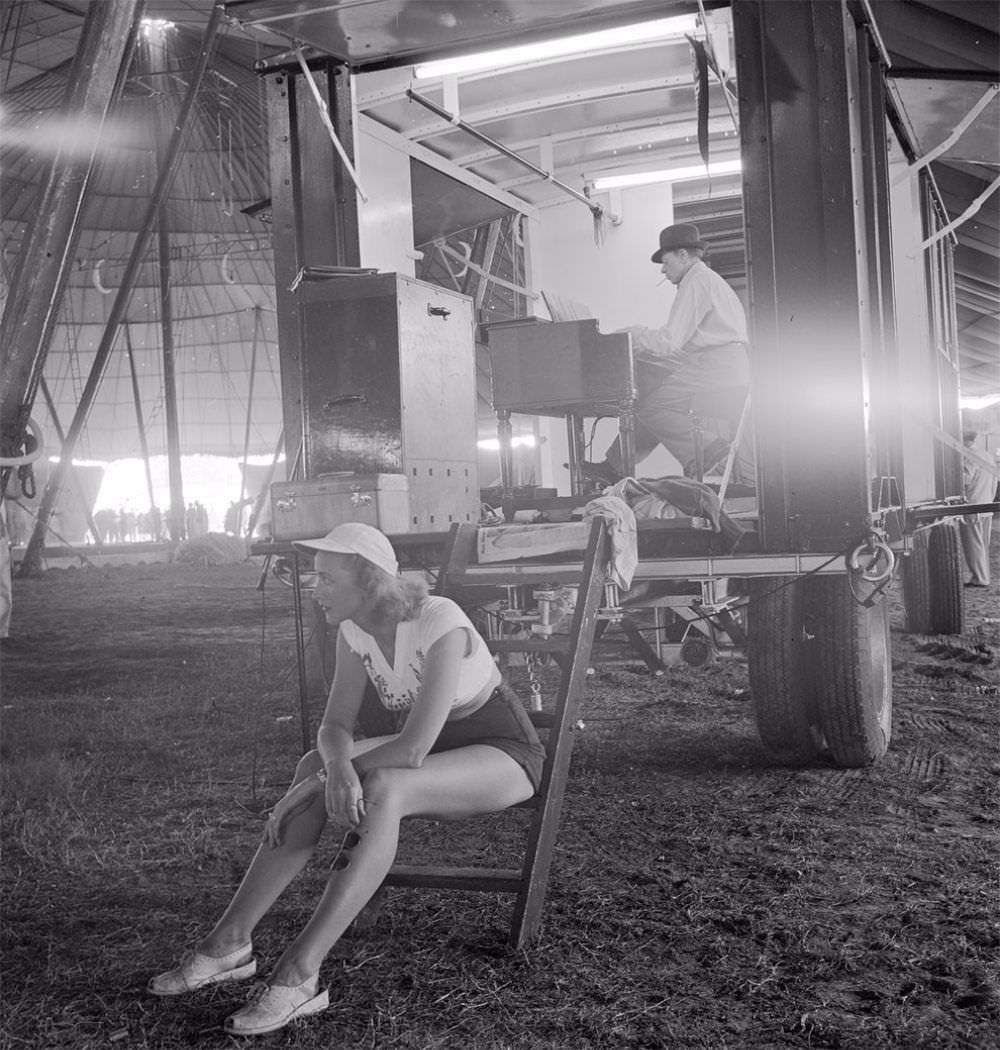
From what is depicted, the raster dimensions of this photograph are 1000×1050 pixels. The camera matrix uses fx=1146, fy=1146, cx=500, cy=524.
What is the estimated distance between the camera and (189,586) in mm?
18250

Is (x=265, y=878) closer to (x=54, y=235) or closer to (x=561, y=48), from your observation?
(x=54, y=235)

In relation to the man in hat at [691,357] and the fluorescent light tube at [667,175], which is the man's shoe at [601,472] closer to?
the man in hat at [691,357]

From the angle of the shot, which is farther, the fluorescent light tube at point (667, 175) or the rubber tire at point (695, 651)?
the fluorescent light tube at point (667, 175)

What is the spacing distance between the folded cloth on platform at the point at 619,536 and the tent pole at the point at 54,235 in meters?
2.45

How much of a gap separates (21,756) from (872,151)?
17.6ft

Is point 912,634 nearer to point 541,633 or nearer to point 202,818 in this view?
point 541,633

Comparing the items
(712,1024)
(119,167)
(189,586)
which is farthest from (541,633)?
(119,167)

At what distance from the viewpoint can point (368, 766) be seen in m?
3.22

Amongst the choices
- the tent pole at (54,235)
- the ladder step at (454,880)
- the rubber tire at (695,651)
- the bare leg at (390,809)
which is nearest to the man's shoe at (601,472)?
the rubber tire at (695,651)

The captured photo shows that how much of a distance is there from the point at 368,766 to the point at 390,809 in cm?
15

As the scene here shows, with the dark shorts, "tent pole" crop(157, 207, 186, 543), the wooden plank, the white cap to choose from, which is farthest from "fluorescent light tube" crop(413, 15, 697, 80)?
"tent pole" crop(157, 207, 186, 543)

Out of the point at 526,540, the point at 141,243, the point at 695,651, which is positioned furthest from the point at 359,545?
the point at 141,243

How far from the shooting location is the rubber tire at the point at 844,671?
16.4 feet

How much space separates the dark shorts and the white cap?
507 millimetres
